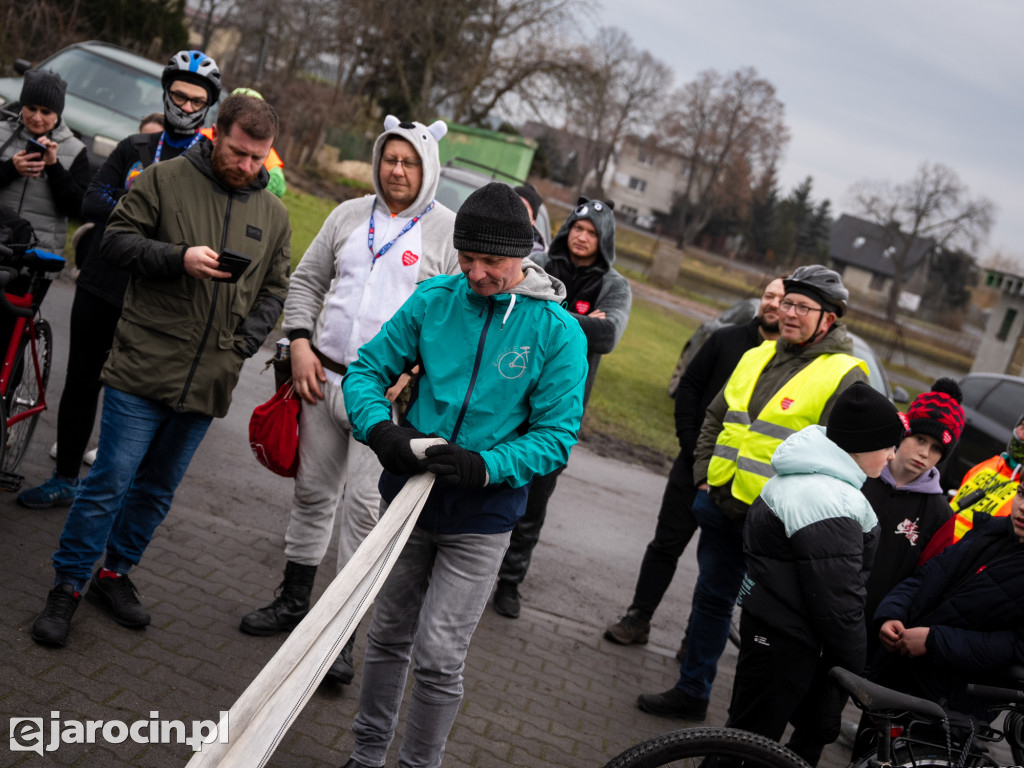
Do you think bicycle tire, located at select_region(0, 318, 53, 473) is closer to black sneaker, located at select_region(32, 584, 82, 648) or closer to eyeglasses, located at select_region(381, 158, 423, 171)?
black sneaker, located at select_region(32, 584, 82, 648)

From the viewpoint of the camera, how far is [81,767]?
3186 millimetres

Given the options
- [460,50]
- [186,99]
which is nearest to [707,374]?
[186,99]

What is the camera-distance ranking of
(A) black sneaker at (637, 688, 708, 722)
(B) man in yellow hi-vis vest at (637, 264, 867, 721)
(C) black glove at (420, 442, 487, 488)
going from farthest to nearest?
(A) black sneaker at (637, 688, 708, 722) → (B) man in yellow hi-vis vest at (637, 264, 867, 721) → (C) black glove at (420, 442, 487, 488)

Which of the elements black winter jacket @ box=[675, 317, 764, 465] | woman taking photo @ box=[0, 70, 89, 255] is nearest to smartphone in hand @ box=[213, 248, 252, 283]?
woman taking photo @ box=[0, 70, 89, 255]

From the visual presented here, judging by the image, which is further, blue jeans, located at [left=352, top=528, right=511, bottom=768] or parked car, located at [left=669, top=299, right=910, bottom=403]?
parked car, located at [left=669, top=299, right=910, bottom=403]

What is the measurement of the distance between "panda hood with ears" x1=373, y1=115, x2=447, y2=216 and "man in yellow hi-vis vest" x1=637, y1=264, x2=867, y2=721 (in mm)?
1681

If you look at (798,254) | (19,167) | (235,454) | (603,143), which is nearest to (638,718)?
(235,454)

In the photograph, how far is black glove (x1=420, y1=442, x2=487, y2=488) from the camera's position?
9.47ft

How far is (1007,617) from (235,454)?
5.12m

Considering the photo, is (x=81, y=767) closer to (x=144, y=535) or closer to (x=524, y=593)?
(x=144, y=535)

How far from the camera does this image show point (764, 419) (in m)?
4.33

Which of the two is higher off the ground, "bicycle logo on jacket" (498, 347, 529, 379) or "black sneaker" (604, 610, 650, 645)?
"bicycle logo on jacket" (498, 347, 529, 379)

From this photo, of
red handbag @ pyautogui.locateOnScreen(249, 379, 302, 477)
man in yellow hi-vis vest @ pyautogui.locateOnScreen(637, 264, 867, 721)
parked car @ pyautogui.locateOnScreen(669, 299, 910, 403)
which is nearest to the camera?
red handbag @ pyautogui.locateOnScreen(249, 379, 302, 477)

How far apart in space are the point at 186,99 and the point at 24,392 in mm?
1920
